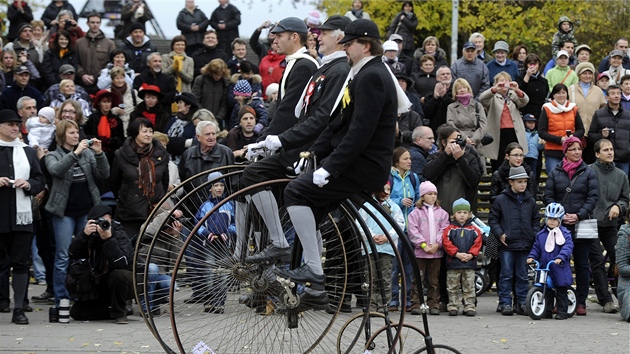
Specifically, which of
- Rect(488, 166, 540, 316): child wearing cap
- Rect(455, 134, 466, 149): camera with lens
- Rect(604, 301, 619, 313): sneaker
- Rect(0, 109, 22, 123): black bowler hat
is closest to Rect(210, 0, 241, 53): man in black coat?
Rect(455, 134, 466, 149): camera with lens

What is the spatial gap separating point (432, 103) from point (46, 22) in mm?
7724

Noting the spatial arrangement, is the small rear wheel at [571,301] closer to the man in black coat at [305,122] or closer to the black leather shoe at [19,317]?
the man in black coat at [305,122]

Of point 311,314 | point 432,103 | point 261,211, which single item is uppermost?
point 432,103

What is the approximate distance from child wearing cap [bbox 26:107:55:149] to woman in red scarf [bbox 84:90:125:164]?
25.0 inches

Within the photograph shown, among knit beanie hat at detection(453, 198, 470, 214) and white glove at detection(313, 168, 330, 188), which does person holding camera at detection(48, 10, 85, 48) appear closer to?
knit beanie hat at detection(453, 198, 470, 214)

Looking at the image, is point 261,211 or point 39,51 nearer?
point 261,211

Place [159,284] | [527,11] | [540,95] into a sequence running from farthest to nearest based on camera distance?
1. [527,11]
2. [540,95]
3. [159,284]

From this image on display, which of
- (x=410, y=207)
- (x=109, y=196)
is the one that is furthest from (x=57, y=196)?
(x=410, y=207)

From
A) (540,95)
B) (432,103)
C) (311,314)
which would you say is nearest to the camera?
(311,314)

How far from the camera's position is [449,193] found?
12.9 metres

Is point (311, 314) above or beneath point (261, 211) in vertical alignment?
beneath

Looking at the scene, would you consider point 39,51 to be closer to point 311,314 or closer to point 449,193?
point 449,193

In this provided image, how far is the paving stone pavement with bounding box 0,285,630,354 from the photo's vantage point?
9859mm

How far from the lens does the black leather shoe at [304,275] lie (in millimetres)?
8125
